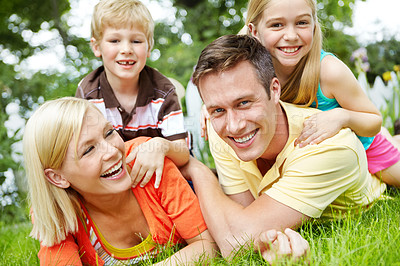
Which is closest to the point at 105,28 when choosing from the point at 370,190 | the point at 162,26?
the point at 370,190

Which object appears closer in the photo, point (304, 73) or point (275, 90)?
point (275, 90)

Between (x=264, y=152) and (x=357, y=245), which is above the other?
(x=264, y=152)

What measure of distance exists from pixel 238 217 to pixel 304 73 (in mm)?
1103

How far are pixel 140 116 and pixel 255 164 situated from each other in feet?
3.41

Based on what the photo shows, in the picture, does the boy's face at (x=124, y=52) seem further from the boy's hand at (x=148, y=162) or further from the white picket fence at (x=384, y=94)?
the white picket fence at (x=384, y=94)

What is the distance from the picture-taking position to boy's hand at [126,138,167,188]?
7.58 ft

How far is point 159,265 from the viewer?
2.09 metres

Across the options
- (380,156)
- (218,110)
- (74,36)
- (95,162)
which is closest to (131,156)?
(95,162)

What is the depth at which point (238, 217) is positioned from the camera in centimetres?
221

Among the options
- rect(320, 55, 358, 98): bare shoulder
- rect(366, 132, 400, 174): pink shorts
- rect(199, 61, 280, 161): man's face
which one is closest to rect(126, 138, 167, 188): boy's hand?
rect(199, 61, 280, 161): man's face

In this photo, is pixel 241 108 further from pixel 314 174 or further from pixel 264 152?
pixel 314 174

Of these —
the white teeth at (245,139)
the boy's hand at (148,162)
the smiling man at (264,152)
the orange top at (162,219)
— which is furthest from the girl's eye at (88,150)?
the white teeth at (245,139)

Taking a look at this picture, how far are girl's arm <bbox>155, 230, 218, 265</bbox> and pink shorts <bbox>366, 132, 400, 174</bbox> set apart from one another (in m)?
1.50

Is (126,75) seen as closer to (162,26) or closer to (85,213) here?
(85,213)
